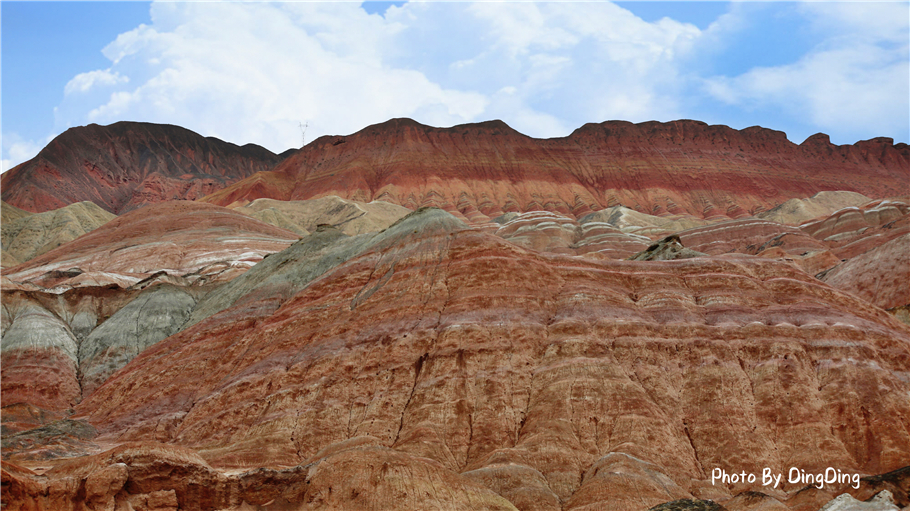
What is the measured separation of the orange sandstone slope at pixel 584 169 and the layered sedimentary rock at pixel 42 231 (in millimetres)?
36199

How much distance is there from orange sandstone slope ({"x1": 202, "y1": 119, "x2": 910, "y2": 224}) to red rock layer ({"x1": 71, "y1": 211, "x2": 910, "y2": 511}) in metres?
102

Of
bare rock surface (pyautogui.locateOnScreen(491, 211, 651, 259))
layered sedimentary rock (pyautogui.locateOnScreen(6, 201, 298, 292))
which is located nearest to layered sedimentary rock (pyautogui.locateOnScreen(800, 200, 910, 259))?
bare rock surface (pyautogui.locateOnScreen(491, 211, 651, 259))

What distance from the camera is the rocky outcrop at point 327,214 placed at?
384ft

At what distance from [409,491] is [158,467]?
7.91 metres

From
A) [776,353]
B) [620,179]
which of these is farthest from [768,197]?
[776,353]

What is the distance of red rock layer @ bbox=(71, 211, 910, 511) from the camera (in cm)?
2889

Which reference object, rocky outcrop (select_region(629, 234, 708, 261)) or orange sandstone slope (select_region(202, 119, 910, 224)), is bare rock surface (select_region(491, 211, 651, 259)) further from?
rocky outcrop (select_region(629, 234, 708, 261))

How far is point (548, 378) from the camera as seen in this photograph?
106 ft

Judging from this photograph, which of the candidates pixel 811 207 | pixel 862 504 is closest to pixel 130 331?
pixel 862 504

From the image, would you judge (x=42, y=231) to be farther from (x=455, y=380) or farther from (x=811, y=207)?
(x=811, y=207)

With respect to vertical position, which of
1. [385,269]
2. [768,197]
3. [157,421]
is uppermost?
[768,197]

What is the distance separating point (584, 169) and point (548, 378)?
133703mm

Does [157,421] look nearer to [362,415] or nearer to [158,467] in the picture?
[362,415]

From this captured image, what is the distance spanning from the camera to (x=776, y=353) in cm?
3303
